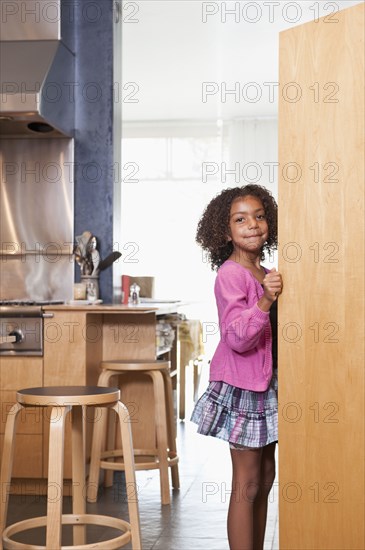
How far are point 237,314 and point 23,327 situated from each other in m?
1.90

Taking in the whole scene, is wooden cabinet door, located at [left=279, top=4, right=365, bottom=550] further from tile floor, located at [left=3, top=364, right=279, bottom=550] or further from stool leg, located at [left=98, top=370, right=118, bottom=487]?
stool leg, located at [left=98, top=370, right=118, bottom=487]

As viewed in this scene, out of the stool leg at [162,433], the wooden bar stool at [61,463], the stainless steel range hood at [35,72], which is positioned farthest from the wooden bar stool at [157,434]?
the stainless steel range hood at [35,72]

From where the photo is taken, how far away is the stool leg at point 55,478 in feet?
7.91

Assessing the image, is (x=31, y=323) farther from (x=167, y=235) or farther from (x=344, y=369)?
(x=167, y=235)

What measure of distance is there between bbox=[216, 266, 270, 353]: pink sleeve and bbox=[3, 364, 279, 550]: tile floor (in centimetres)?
117

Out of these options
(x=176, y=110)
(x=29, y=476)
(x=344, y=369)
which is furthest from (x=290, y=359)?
(x=176, y=110)

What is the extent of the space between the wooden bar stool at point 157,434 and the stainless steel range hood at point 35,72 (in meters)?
1.31

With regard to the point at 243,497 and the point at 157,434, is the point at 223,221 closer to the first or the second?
the point at 243,497

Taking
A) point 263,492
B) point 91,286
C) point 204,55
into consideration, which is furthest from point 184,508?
point 204,55

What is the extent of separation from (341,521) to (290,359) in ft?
1.20

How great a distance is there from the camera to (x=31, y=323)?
3.88m

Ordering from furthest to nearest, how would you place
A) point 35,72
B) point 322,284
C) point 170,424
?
point 35,72 < point 170,424 < point 322,284

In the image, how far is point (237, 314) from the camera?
2217 mm

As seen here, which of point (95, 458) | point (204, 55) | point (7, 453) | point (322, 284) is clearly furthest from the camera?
point (204, 55)
